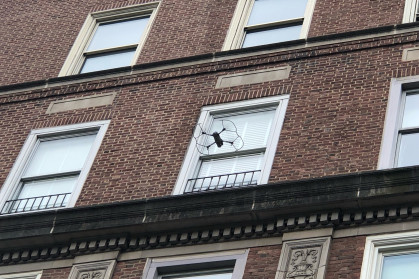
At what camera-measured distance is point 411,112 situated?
20.5 metres

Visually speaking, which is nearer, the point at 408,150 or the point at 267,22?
the point at 408,150

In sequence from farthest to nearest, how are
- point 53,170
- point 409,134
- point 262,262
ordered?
point 53,170 → point 409,134 → point 262,262

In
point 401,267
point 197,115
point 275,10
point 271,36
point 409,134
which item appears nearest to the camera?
point 401,267

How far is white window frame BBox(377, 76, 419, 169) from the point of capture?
63.7 ft

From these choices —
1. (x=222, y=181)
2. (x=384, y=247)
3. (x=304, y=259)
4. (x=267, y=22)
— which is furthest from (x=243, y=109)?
(x=384, y=247)

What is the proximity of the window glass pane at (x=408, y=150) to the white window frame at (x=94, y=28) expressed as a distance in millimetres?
7050

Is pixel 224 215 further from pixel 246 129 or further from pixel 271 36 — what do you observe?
pixel 271 36

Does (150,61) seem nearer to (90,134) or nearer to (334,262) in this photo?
(90,134)

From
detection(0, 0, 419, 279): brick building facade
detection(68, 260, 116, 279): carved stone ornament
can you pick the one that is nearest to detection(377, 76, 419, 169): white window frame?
detection(0, 0, 419, 279): brick building facade

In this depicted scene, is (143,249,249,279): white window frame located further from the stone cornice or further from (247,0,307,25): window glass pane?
(247,0,307,25): window glass pane

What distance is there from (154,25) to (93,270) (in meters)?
7.58

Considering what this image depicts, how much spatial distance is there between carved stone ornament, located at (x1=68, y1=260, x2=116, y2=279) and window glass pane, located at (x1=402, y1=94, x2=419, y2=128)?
573 cm

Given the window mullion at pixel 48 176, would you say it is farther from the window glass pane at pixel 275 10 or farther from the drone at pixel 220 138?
the window glass pane at pixel 275 10

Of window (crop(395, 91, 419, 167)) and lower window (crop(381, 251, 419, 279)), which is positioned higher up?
window (crop(395, 91, 419, 167))
